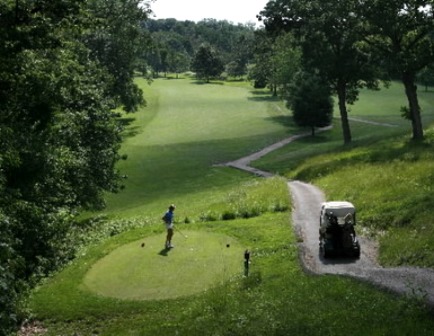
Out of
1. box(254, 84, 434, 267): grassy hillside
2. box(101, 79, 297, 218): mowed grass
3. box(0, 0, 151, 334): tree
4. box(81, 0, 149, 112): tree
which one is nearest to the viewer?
box(0, 0, 151, 334): tree

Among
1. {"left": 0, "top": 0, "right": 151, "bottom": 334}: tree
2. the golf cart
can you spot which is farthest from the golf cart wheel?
{"left": 0, "top": 0, "right": 151, "bottom": 334}: tree

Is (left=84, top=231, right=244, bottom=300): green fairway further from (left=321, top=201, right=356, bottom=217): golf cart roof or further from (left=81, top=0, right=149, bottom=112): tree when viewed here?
(left=81, top=0, right=149, bottom=112): tree

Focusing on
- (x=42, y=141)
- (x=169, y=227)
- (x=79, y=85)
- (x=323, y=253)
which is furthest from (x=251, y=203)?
(x=42, y=141)

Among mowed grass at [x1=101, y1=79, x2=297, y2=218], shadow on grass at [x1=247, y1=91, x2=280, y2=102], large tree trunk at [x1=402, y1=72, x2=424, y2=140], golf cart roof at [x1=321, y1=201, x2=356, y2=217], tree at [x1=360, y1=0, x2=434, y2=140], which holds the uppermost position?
tree at [x1=360, y1=0, x2=434, y2=140]

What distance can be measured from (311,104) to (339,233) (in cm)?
6650

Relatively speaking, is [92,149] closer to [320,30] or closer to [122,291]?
[122,291]

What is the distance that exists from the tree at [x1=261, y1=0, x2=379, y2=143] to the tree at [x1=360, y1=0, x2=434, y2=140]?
327 cm

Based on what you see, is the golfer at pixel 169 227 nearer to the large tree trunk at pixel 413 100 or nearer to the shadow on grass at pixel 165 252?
the shadow on grass at pixel 165 252

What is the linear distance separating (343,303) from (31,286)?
16.8 meters

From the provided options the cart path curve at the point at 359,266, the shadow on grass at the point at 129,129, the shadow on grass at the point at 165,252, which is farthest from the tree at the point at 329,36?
the shadow on grass at the point at 129,129

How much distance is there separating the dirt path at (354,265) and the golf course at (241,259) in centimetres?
48

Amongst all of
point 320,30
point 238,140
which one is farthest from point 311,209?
point 238,140

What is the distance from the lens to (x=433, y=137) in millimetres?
51625

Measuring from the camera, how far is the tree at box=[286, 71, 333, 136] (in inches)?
3570
